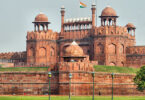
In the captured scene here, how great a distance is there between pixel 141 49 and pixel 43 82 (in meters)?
22.3

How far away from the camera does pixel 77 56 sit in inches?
3145

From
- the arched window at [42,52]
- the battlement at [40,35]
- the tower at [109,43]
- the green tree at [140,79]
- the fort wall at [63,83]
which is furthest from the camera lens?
the battlement at [40,35]

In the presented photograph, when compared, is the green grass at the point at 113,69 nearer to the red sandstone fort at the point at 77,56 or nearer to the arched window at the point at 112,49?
the red sandstone fort at the point at 77,56

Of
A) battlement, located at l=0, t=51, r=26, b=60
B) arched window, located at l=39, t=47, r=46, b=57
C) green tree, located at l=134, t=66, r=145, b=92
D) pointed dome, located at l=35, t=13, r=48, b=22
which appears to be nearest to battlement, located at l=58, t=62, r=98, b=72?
green tree, located at l=134, t=66, r=145, b=92

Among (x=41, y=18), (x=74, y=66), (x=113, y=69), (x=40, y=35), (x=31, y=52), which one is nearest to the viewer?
(x=74, y=66)

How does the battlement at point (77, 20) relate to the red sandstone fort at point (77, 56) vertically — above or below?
above

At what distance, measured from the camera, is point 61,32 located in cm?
10125

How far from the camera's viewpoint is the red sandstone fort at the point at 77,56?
78500 mm

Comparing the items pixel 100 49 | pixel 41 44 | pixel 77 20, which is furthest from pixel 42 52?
Result: pixel 100 49

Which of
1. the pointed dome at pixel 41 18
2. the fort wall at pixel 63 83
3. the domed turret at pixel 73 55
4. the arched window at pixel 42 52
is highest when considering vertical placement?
the pointed dome at pixel 41 18

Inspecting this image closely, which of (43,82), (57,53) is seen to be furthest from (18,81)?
(57,53)

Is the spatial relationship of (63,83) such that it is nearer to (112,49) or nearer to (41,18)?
(112,49)

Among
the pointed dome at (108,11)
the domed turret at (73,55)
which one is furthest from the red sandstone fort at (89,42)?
the domed turret at (73,55)

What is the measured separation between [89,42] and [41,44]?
9864 mm
